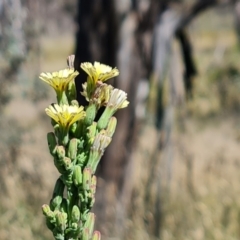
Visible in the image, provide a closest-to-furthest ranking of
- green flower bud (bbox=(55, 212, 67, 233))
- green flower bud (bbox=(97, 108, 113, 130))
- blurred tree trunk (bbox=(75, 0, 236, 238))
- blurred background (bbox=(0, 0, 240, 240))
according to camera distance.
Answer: green flower bud (bbox=(55, 212, 67, 233)) → green flower bud (bbox=(97, 108, 113, 130)) → blurred background (bbox=(0, 0, 240, 240)) → blurred tree trunk (bbox=(75, 0, 236, 238))

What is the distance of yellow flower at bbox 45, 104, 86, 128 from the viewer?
1.41m

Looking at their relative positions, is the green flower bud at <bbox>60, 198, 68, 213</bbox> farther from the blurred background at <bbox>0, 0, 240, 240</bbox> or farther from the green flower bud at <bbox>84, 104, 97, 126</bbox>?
the blurred background at <bbox>0, 0, 240, 240</bbox>

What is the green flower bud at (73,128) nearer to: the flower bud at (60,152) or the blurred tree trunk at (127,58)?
the flower bud at (60,152)

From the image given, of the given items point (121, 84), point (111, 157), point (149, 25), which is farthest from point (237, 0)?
point (111, 157)

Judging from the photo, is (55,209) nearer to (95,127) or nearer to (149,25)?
(95,127)

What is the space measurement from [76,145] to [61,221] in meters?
0.18

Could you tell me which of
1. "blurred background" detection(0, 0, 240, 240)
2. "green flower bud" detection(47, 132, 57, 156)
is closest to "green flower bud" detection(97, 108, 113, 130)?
"green flower bud" detection(47, 132, 57, 156)

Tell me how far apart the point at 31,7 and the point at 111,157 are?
2.60 m

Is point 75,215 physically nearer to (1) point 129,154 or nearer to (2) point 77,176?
(2) point 77,176

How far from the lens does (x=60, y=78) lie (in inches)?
57.7

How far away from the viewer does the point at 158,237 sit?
4520mm

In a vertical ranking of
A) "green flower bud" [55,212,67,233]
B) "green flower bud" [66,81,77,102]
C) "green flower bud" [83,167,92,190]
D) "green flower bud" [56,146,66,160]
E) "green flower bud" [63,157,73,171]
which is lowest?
"green flower bud" [55,212,67,233]

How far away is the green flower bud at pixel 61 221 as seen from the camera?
140 centimetres

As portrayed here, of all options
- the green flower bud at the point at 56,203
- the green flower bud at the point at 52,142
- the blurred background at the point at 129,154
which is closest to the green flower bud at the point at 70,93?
the green flower bud at the point at 52,142
